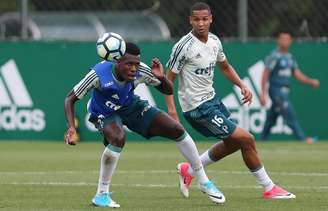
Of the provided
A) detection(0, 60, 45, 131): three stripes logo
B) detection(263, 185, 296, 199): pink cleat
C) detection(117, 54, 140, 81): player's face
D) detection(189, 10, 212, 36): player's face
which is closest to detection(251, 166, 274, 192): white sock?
detection(263, 185, 296, 199): pink cleat

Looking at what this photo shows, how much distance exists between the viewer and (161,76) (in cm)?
1177

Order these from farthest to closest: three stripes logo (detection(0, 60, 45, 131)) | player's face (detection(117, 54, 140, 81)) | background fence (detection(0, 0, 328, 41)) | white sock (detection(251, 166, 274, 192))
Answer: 1. background fence (detection(0, 0, 328, 41))
2. three stripes logo (detection(0, 60, 45, 131))
3. white sock (detection(251, 166, 274, 192))
4. player's face (detection(117, 54, 140, 81))

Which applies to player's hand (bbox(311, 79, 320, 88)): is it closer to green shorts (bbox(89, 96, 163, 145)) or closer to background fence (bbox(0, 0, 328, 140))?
background fence (bbox(0, 0, 328, 140))

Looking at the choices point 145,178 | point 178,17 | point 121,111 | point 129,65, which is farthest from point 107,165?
point 178,17

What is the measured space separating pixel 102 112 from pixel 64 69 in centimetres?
1307

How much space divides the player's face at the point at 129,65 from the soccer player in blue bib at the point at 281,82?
12.6 metres

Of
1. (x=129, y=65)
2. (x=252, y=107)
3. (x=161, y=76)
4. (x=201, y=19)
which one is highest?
(x=201, y=19)

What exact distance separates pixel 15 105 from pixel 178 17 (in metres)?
5.60

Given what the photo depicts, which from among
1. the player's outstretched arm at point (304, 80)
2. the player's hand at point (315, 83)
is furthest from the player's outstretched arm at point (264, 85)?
the player's hand at point (315, 83)

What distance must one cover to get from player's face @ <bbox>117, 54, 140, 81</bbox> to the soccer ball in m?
0.07

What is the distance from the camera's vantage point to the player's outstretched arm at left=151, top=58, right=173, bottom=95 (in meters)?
11.6

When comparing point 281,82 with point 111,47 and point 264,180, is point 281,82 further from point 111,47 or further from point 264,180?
point 111,47

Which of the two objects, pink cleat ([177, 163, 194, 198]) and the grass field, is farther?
pink cleat ([177, 163, 194, 198])

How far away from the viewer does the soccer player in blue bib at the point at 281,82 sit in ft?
79.1
